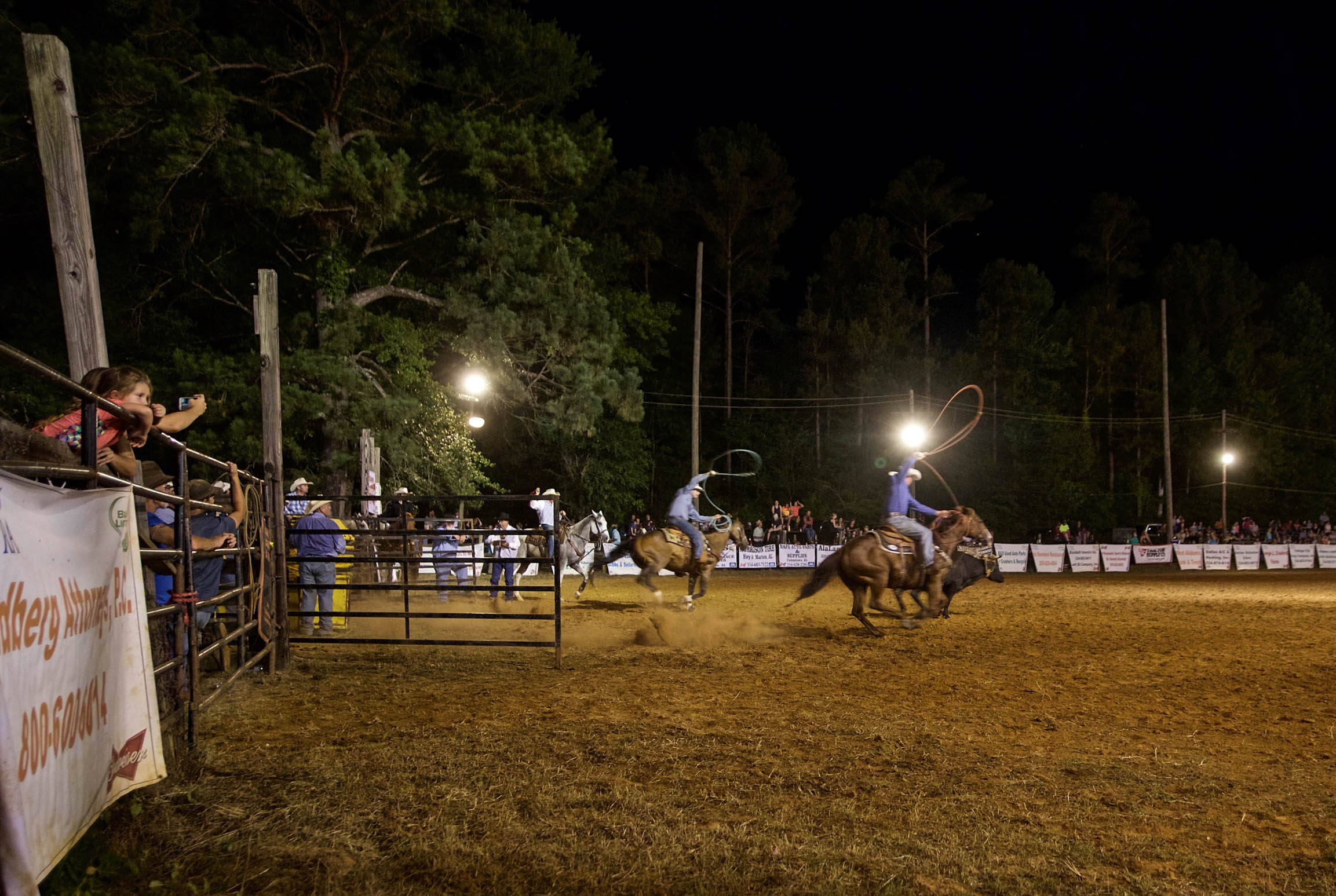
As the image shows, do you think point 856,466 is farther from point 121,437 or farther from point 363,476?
point 121,437

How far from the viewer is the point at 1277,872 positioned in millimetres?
3668

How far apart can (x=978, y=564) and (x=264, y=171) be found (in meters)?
15.4

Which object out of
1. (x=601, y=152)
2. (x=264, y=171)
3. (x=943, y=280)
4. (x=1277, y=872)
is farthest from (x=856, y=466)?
(x=1277, y=872)

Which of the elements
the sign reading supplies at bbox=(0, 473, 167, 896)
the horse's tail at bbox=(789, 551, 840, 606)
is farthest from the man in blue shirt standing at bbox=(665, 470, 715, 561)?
the sign reading supplies at bbox=(0, 473, 167, 896)

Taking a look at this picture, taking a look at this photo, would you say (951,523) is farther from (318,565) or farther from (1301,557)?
(1301,557)

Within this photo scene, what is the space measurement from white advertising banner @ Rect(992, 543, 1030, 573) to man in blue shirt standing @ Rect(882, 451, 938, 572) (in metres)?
16.5

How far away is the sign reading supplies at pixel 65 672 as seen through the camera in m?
2.42

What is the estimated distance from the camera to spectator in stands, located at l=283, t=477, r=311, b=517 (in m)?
9.52

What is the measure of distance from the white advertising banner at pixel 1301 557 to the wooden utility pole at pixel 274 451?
3277cm

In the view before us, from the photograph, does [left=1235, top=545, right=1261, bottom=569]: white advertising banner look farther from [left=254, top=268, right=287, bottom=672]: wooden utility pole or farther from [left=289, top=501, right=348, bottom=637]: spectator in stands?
[left=254, top=268, right=287, bottom=672]: wooden utility pole

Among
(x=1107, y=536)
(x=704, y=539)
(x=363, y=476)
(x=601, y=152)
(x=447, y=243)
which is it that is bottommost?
(x=1107, y=536)

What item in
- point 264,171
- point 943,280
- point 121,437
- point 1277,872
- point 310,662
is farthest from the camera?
point 943,280

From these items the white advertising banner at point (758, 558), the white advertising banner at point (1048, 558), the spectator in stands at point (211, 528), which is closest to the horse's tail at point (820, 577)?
the spectator in stands at point (211, 528)

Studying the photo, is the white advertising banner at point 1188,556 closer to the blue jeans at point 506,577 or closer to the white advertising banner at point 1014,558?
the white advertising banner at point 1014,558
